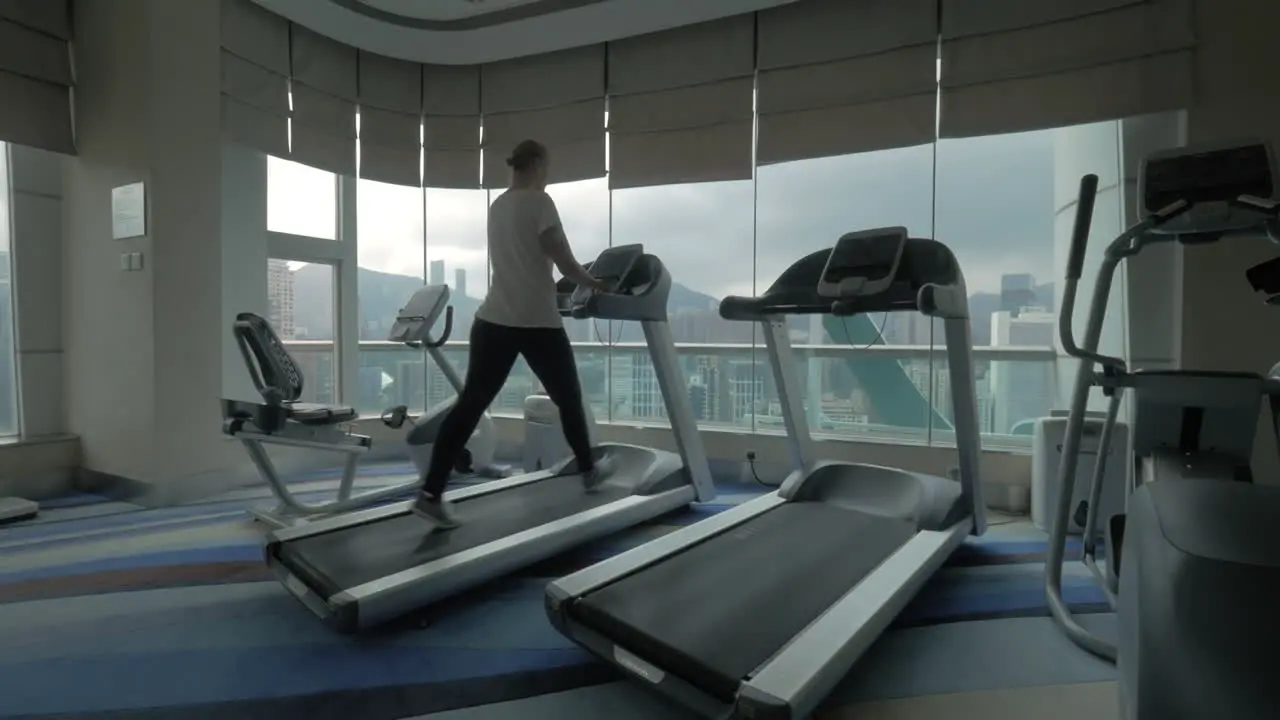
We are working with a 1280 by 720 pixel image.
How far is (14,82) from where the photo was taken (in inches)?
144

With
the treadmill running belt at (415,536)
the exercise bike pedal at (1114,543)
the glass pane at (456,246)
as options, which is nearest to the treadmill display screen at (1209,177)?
the exercise bike pedal at (1114,543)

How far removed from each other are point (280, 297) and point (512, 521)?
10.3 feet

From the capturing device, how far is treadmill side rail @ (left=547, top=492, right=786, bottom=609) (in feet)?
6.29

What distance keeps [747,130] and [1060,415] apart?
2459mm

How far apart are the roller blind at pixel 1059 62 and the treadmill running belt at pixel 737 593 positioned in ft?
7.84

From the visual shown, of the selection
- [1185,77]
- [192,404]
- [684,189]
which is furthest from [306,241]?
[1185,77]

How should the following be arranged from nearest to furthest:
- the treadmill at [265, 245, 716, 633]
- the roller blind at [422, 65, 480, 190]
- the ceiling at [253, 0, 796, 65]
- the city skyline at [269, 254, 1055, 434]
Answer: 1. the treadmill at [265, 245, 716, 633]
2. the ceiling at [253, 0, 796, 65]
3. the city skyline at [269, 254, 1055, 434]
4. the roller blind at [422, 65, 480, 190]

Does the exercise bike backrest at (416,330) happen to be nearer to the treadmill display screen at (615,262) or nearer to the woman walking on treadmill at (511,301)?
the treadmill display screen at (615,262)

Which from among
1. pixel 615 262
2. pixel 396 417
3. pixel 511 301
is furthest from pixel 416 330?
pixel 511 301

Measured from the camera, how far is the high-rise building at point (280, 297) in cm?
473

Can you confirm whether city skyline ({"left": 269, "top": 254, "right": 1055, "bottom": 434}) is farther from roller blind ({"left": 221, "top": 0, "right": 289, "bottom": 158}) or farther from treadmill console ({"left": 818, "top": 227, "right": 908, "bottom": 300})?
treadmill console ({"left": 818, "top": 227, "right": 908, "bottom": 300})

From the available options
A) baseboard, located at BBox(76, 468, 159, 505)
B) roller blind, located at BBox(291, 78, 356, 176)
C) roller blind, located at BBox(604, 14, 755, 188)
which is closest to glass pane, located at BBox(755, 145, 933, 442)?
roller blind, located at BBox(604, 14, 755, 188)

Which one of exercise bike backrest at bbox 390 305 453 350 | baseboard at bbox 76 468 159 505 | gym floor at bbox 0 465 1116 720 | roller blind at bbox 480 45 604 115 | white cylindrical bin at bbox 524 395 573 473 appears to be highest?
roller blind at bbox 480 45 604 115

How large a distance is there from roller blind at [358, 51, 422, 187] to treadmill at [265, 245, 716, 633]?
238 cm
